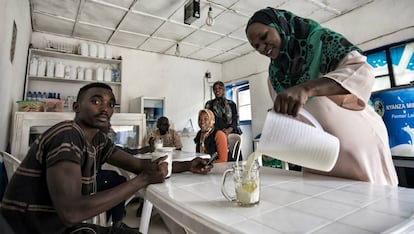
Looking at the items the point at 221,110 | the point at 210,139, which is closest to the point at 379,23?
the point at 221,110

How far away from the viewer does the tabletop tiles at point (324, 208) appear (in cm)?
47

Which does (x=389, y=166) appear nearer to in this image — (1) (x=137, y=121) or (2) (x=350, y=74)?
(2) (x=350, y=74)

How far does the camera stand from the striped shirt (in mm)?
711

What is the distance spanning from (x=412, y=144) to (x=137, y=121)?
332 cm

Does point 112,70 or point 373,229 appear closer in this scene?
point 373,229

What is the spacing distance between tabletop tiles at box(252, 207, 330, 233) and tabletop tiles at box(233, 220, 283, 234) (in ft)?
0.04

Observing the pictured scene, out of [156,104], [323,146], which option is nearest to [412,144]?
[323,146]

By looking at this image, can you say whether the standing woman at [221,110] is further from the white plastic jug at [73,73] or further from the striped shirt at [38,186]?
the striped shirt at [38,186]

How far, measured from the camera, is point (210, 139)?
2.35 m

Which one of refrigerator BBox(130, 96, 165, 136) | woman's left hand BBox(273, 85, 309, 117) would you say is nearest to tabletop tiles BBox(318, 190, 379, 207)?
woman's left hand BBox(273, 85, 309, 117)

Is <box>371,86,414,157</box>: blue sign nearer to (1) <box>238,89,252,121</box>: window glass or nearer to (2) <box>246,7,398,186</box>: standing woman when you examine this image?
(2) <box>246,7,398,186</box>: standing woman

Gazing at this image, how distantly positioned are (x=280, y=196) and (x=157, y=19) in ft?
10.5

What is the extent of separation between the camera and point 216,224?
430 mm

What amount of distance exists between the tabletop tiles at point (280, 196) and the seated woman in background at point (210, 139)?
1463 millimetres
